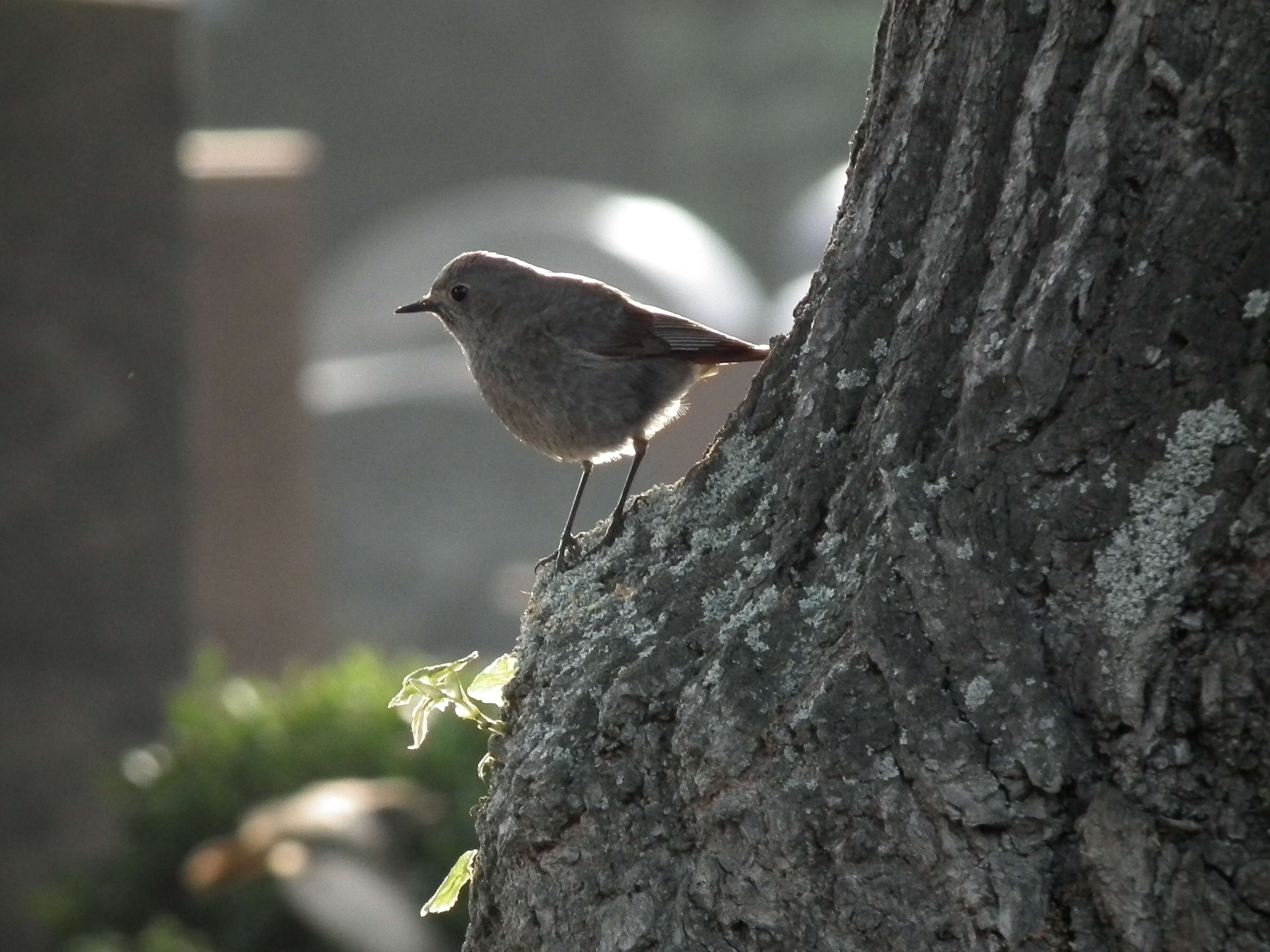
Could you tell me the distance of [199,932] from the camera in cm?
671

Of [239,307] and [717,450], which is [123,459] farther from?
[717,450]

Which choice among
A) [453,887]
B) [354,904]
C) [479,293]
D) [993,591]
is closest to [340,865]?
[354,904]

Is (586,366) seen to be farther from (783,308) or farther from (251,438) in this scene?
(783,308)

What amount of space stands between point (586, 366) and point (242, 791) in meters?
3.33

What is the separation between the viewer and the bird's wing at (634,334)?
15.0ft

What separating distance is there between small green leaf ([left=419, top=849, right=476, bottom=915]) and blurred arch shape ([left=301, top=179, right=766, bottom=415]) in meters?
17.8

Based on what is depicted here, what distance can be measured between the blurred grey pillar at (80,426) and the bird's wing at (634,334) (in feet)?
18.0

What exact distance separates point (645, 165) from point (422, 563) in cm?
2455

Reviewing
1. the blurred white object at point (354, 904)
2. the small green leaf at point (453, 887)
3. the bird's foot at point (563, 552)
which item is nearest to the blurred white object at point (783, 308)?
the blurred white object at point (354, 904)

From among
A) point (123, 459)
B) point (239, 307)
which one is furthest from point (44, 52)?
point (239, 307)

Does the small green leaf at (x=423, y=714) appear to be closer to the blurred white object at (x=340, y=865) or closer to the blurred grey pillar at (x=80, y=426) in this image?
the blurred white object at (x=340, y=865)

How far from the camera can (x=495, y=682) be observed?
3324 millimetres

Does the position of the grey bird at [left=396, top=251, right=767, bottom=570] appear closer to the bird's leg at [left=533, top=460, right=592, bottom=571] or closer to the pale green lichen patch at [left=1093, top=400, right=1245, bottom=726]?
the bird's leg at [left=533, top=460, right=592, bottom=571]

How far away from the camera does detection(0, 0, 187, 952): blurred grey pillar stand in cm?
927
